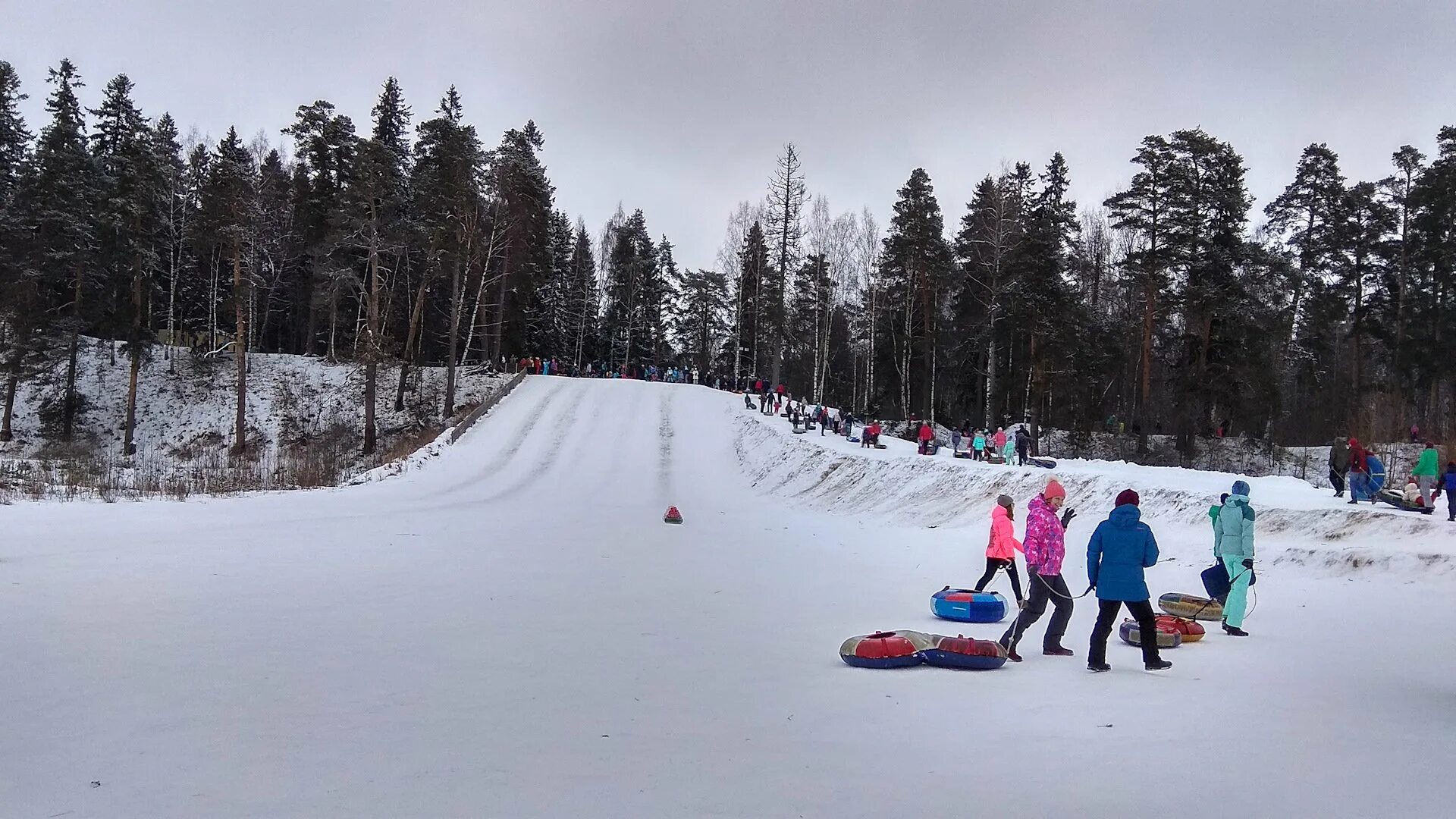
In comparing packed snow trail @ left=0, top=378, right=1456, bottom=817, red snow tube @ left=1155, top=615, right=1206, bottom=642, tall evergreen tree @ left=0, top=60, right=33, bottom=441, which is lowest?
packed snow trail @ left=0, top=378, right=1456, bottom=817

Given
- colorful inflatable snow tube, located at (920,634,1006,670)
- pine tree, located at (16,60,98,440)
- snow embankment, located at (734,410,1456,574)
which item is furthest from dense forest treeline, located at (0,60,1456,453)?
colorful inflatable snow tube, located at (920,634,1006,670)

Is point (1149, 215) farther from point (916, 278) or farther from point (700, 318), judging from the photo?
point (700, 318)

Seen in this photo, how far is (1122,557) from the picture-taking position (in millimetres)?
7953

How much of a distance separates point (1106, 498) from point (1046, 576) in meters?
10.6

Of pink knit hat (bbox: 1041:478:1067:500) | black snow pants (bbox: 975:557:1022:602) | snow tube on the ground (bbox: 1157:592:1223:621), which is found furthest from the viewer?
black snow pants (bbox: 975:557:1022:602)

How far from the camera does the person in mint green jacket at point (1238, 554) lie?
10.2 metres

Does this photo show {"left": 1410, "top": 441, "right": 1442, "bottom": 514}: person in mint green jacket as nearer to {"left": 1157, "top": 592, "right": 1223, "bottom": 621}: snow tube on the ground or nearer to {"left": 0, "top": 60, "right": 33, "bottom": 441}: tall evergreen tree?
{"left": 1157, "top": 592, "right": 1223, "bottom": 621}: snow tube on the ground

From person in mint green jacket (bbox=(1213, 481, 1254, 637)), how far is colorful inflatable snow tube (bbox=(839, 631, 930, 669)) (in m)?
4.44

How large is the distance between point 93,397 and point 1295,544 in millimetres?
49012

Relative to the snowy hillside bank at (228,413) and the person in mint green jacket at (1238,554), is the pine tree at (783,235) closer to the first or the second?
the snowy hillside bank at (228,413)

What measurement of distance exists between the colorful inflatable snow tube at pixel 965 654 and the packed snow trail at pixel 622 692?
0.14 meters

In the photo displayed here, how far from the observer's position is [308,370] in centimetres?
4688

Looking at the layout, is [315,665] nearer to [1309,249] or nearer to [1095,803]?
[1095,803]

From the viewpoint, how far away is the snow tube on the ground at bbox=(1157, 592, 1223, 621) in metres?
10.9
